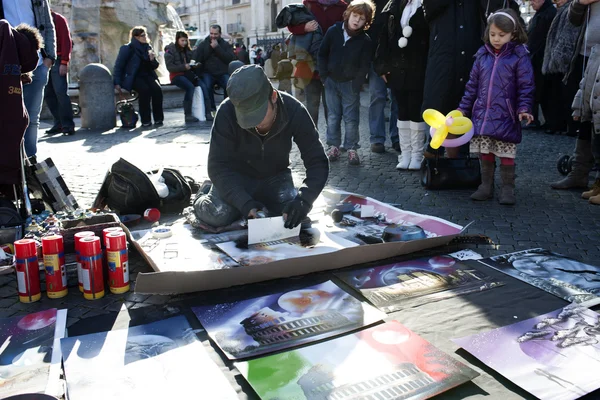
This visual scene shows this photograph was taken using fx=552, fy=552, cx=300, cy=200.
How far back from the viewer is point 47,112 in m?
10.3

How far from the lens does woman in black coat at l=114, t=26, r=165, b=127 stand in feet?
28.1

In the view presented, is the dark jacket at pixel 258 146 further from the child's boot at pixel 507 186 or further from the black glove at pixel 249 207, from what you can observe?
the child's boot at pixel 507 186

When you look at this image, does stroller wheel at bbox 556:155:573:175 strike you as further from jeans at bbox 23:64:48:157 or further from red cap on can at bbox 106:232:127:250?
jeans at bbox 23:64:48:157

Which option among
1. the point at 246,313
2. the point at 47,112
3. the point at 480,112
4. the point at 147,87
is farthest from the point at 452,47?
the point at 47,112

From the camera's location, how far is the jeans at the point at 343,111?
5.46 m

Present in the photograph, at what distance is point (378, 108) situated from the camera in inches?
227

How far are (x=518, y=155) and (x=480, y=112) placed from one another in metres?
2.29

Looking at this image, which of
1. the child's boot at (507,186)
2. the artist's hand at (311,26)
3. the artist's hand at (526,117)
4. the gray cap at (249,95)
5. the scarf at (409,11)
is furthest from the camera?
the artist's hand at (311,26)

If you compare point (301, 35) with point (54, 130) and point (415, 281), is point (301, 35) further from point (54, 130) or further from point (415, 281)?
point (54, 130)

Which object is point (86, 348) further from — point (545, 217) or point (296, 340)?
point (545, 217)

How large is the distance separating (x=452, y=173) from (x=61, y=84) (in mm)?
5550

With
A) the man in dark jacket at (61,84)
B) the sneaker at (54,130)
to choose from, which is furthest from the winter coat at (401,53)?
the sneaker at (54,130)

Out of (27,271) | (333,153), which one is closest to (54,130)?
(333,153)

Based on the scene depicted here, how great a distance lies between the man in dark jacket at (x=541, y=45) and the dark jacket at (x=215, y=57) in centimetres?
479
